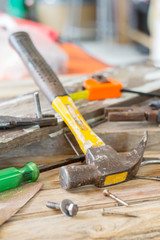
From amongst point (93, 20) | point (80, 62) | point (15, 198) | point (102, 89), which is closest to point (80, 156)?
point (15, 198)

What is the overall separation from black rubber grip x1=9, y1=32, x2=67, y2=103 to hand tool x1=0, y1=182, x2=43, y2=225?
274 mm

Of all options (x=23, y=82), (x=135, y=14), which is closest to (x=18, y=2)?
(x=135, y=14)

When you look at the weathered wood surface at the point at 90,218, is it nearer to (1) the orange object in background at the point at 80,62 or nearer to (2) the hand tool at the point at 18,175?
(2) the hand tool at the point at 18,175

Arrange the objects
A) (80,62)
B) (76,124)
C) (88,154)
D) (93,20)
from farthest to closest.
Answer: (93,20), (80,62), (76,124), (88,154)

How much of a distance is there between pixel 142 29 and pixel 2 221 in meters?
3.05

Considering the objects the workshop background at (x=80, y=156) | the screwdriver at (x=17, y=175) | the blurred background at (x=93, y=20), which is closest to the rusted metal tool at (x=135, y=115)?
the workshop background at (x=80, y=156)

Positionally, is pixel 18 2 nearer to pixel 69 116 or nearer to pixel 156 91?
pixel 156 91

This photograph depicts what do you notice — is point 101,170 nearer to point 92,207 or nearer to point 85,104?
point 92,207

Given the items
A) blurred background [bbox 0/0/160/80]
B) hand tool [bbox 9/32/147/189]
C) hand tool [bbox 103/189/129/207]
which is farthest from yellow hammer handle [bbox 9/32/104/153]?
blurred background [bbox 0/0/160/80]

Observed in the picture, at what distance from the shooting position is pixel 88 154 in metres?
0.72

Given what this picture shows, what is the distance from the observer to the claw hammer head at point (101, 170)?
0.67 metres

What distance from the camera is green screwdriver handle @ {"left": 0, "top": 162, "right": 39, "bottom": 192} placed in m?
0.67

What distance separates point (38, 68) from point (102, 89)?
0.20 metres

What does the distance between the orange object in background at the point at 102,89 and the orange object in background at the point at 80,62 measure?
935 mm
